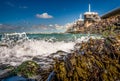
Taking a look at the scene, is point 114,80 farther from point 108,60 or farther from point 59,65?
point 59,65

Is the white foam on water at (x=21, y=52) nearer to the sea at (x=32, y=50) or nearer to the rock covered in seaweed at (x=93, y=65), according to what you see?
the sea at (x=32, y=50)

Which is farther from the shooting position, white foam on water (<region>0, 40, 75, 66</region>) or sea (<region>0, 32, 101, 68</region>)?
white foam on water (<region>0, 40, 75, 66</region>)

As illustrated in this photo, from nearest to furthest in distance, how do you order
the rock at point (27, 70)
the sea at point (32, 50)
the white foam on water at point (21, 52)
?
1. the rock at point (27, 70)
2. the sea at point (32, 50)
3. the white foam on water at point (21, 52)

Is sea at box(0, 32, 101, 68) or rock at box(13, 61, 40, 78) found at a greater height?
rock at box(13, 61, 40, 78)

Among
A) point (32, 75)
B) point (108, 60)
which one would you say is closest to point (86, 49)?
point (108, 60)

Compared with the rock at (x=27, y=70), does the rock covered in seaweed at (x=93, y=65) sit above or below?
above

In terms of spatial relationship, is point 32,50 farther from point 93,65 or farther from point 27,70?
point 93,65

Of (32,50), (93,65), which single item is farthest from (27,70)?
(32,50)

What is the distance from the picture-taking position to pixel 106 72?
195 inches

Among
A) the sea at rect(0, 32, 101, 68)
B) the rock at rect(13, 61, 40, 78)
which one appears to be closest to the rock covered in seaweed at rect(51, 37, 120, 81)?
the rock at rect(13, 61, 40, 78)

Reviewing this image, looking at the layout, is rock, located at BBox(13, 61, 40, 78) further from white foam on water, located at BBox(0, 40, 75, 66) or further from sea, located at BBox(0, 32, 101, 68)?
white foam on water, located at BBox(0, 40, 75, 66)

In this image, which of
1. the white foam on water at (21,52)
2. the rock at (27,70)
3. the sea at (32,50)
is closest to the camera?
the rock at (27,70)

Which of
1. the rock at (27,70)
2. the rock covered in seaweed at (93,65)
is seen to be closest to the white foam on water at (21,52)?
the rock at (27,70)

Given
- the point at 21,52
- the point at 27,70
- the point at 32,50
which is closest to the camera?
the point at 27,70
